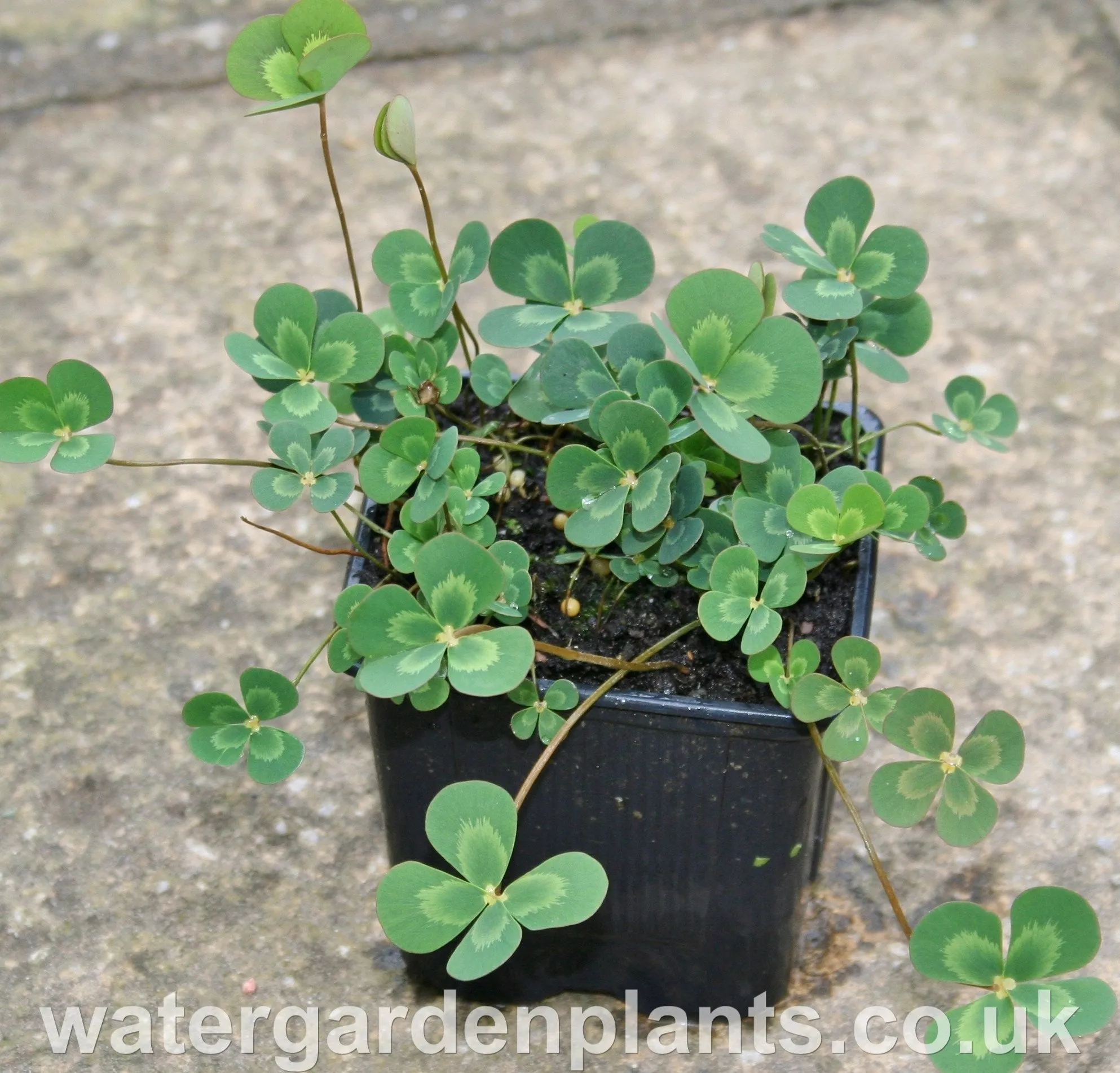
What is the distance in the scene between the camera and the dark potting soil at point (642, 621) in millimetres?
942

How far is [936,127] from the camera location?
84.0 inches

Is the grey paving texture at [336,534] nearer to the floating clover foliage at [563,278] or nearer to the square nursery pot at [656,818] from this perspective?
the square nursery pot at [656,818]

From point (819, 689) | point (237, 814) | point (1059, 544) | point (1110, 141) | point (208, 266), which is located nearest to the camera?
point (819, 689)

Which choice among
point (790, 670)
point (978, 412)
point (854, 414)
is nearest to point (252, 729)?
point (790, 670)

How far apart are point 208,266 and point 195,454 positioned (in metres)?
0.39

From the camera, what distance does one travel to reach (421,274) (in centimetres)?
99

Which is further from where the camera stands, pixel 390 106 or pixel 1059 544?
pixel 1059 544

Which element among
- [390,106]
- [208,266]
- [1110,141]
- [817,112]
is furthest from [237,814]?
[1110,141]

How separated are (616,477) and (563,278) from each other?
176 mm

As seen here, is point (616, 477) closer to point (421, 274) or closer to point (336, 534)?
point (421, 274)

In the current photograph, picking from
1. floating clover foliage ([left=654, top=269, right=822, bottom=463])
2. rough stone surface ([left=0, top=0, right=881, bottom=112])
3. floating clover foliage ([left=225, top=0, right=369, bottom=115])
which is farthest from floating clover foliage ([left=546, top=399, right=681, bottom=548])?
rough stone surface ([left=0, top=0, right=881, bottom=112])

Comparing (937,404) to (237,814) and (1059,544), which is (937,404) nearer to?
(1059,544)

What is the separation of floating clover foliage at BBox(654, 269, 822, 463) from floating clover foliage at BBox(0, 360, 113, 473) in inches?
15.7

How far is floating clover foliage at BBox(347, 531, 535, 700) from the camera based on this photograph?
781 mm
